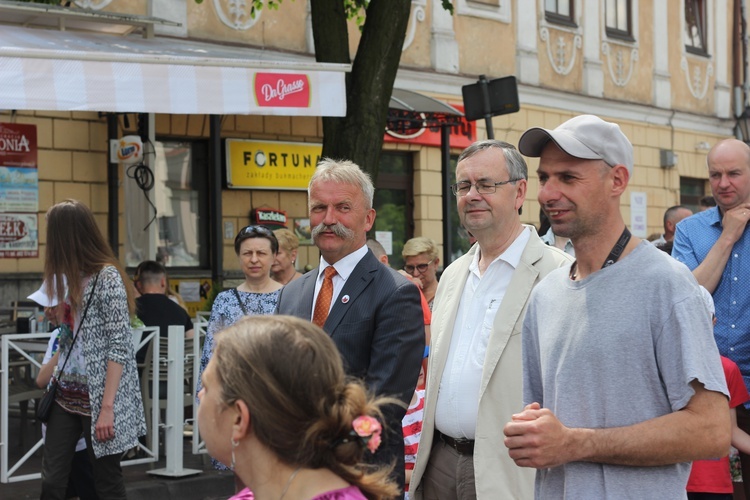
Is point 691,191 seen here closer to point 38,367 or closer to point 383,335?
point 38,367

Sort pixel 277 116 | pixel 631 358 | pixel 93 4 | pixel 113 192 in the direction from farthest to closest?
pixel 277 116 < pixel 113 192 < pixel 93 4 < pixel 631 358

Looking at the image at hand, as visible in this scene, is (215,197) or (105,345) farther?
(215,197)

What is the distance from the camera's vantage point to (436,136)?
19.2 metres

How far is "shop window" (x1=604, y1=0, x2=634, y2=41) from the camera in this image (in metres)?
23.3

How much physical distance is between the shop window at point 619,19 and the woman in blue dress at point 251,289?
17.0m

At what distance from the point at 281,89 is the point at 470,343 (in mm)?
5446

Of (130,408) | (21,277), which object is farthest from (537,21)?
(130,408)

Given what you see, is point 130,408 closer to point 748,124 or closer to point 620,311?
point 620,311

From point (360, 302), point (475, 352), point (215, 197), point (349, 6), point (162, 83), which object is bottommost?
point (475, 352)

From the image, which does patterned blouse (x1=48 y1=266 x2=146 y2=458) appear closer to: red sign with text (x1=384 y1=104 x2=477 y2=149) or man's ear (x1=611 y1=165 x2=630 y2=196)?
man's ear (x1=611 y1=165 x2=630 y2=196)

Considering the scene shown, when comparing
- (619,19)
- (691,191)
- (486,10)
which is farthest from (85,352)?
(691,191)

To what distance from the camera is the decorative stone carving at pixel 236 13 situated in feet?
52.0

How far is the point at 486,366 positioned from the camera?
13.7ft

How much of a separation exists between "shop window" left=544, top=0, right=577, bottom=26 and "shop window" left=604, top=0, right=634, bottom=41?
121 cm
